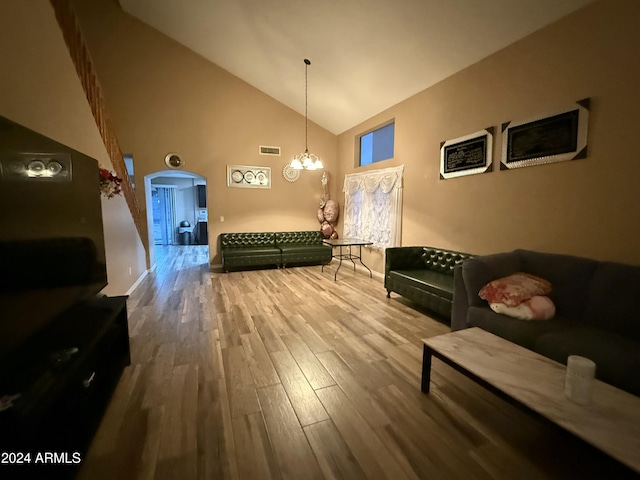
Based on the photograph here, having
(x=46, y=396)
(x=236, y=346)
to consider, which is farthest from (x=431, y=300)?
(x=46, y=396)

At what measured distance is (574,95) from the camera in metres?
2.56

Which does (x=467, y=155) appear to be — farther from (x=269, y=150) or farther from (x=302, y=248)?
(x=269, y=150)

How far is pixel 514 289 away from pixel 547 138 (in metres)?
1.61

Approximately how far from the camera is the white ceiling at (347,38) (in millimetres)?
2910

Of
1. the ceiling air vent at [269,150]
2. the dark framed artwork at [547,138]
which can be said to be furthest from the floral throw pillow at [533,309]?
the ceiling air vent at [269,150]

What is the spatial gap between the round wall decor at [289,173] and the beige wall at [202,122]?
99mm

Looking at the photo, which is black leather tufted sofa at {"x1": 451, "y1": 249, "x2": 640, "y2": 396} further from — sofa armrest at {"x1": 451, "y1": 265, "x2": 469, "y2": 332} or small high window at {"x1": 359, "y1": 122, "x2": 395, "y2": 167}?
small high window at {"x1": 359, "y1": 122, "x2": 395, "y2": 167}

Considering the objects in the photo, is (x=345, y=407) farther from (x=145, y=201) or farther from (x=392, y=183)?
(x=145, y=201)

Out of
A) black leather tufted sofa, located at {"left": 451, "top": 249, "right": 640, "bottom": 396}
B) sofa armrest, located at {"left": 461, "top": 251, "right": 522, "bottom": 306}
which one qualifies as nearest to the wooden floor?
black leather tufted sofa, located at {"left": 451, "top": 249, "right": 640, "bottom": 396}

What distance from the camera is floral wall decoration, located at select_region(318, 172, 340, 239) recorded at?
6871 mm

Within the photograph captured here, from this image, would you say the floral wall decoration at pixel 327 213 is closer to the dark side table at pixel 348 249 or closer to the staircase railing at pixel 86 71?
the dark side table at pixel 348 249

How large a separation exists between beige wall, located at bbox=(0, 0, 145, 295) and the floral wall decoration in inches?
173

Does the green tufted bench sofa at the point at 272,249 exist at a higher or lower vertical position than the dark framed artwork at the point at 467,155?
lower

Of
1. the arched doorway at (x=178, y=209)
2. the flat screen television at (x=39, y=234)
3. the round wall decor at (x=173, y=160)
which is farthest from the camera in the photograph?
the arched doorway at (x=178, y=209)
